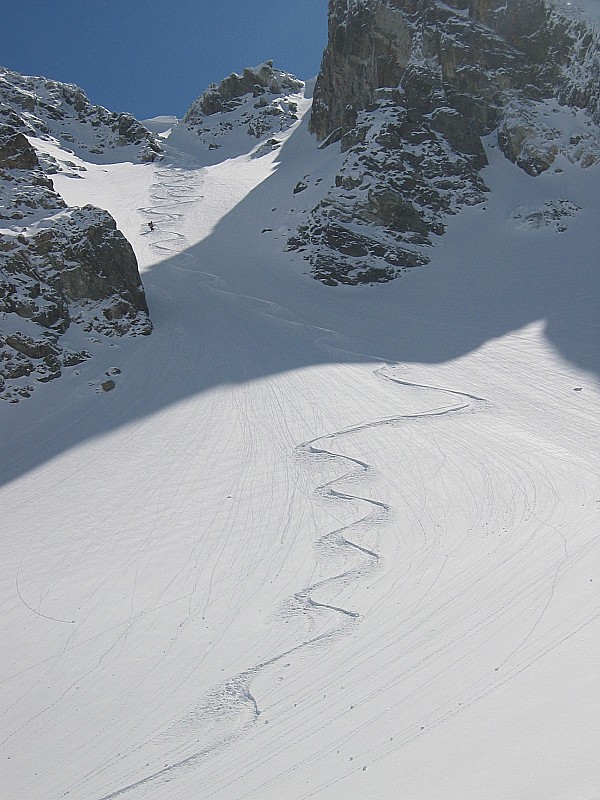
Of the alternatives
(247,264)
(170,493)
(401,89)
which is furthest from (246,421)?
(401,89)

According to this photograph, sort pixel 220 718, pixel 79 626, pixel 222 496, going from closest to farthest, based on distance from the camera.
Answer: pixel 220 718 < pixel 79 626 < pixel 222 496

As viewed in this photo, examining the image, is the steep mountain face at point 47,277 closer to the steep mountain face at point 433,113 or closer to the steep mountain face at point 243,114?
the steep mountain face at point 433,113

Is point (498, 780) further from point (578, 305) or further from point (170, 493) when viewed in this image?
point (578, 305)

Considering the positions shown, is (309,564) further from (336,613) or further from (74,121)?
(74,121)

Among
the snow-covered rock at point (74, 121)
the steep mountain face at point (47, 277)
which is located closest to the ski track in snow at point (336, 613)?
the steep mountain face at point (47, 277)

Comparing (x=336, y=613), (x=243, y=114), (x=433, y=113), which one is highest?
(x=243, y=114)

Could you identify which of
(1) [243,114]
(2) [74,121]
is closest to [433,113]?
(1) [243,114]
